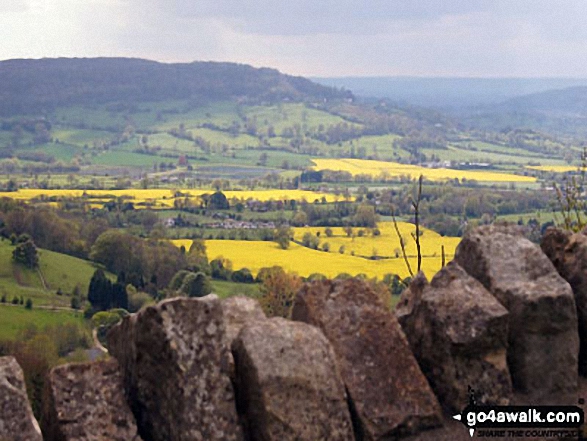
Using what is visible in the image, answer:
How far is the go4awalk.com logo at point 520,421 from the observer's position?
10578 mm

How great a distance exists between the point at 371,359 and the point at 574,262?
343 centimetres

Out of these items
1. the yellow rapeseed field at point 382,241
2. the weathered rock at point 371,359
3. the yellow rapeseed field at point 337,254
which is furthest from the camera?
the yellow rapeseed field at point 382,241

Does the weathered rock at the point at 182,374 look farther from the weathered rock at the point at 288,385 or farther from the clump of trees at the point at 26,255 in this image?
the clump of trees at the point at 26,255

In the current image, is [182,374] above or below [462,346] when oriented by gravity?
above

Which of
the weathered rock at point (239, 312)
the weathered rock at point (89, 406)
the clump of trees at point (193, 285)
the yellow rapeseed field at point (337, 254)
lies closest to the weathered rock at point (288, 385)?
the weathered rock at point (239, 312)

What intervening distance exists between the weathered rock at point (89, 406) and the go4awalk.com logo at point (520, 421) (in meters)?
3.85

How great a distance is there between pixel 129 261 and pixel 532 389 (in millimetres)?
95495

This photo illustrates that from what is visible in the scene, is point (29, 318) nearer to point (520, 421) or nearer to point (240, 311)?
point (240, 311)

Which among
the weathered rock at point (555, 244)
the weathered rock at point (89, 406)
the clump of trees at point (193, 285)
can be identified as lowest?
the clump of trees at point (193, 285)

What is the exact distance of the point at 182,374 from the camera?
9.32 meters

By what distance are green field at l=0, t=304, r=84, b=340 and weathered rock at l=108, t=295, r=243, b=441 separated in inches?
2688

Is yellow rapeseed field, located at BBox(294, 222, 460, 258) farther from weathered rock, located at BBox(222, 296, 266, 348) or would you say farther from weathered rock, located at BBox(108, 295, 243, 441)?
weathered rock, located at BBox(108, 295, 243, 441)

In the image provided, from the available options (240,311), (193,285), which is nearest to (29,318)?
(193,285)

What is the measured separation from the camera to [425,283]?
11.8 meters
